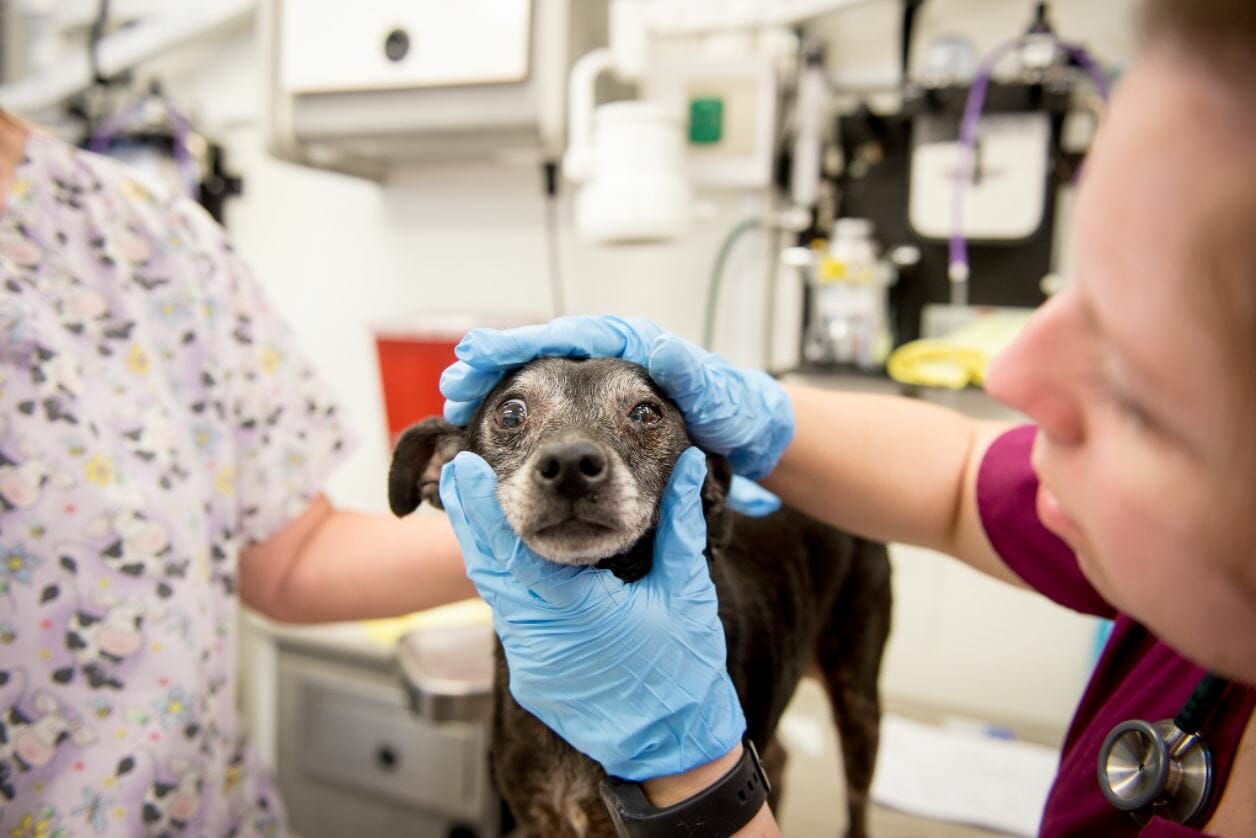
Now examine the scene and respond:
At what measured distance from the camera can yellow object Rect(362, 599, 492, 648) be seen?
1775 mm

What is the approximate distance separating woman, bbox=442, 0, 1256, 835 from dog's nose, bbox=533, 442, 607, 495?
0.06 m

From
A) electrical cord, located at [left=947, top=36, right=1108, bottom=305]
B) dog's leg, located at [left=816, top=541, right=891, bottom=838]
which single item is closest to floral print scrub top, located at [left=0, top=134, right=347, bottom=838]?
dog's leg, located at [left=816, top=541, right=891, bottom=838]

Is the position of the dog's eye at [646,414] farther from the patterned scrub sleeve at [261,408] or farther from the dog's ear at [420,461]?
the patterned scrub sleeve at [261,408]

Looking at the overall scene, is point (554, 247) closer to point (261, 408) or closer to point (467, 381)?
point (261, 408)

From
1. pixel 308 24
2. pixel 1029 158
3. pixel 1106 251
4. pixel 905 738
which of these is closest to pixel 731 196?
pixel 1029 158

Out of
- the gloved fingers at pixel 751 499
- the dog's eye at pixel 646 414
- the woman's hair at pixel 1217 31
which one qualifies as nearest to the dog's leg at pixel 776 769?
the gloved fingers at pixel 751 499

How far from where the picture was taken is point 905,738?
64.2 inches

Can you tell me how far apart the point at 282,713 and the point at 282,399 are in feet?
4.12

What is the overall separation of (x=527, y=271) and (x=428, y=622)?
39.9 inches

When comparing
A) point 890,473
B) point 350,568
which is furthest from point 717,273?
point 350,568

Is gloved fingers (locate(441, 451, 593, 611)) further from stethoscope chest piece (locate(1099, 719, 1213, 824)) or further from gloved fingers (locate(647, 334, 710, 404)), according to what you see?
stethoscope chest piece (locate(1099, 719, 1213, 824))

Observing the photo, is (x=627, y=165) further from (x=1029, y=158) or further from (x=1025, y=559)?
(x=1025, y=559)

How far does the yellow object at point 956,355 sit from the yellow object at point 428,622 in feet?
3.63

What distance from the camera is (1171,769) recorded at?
64 cm
